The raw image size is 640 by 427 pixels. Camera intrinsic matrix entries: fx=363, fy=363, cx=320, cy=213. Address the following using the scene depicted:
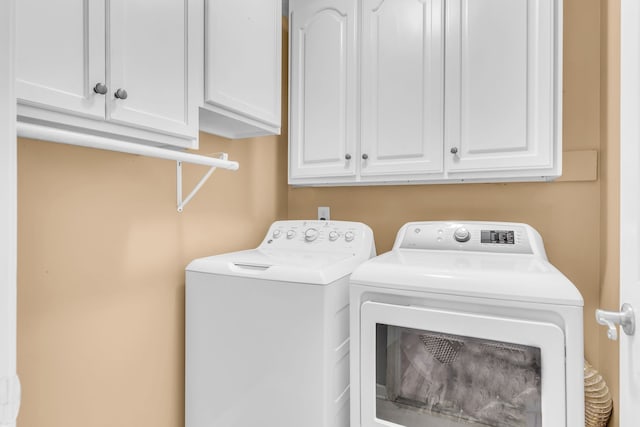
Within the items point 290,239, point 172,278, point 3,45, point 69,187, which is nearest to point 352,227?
point 290,239

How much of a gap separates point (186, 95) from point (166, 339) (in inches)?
38.5

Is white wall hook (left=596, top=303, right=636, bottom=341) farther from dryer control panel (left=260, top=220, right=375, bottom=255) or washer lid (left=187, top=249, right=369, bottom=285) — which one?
dryer control panel (left=260, top=220, right=375, bottom=255)

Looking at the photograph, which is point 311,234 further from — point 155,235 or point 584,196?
point 584,196

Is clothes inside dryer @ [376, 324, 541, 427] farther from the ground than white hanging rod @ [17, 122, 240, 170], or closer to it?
closer to it

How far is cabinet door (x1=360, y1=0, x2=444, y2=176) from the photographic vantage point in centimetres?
167

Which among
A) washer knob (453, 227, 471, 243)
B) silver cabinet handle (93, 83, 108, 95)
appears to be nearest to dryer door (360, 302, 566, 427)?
washer knob (453, 227, 471, 243)

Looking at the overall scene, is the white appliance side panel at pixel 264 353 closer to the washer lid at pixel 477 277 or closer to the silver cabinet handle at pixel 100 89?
the washer lid at pixel 477 277

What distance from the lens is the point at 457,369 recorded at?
1.18 meters

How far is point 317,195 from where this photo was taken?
230cm

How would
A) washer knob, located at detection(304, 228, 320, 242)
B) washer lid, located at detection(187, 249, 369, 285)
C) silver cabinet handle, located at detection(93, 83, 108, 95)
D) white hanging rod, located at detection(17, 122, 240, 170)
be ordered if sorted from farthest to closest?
washer knob, located at detection(304, 228, 320, 242) < washer lid, located at detection(187, 249, 369, 285) < silver cabinet handle, located at detection(93, 83, 108, 95) < white hanging rod, located at detection(17, 122, 240, 170)

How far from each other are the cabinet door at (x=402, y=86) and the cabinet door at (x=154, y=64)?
0.86 meters

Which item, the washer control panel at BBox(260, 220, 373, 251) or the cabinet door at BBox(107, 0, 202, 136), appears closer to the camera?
the cabinet door at BBox(107, 0, 202, 136)

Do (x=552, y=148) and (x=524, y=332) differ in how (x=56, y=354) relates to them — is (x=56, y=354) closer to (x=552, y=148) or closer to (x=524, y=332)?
(x=524, y=332)

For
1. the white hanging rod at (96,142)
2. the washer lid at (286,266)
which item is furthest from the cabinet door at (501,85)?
the white hanging rod at (96,142)
